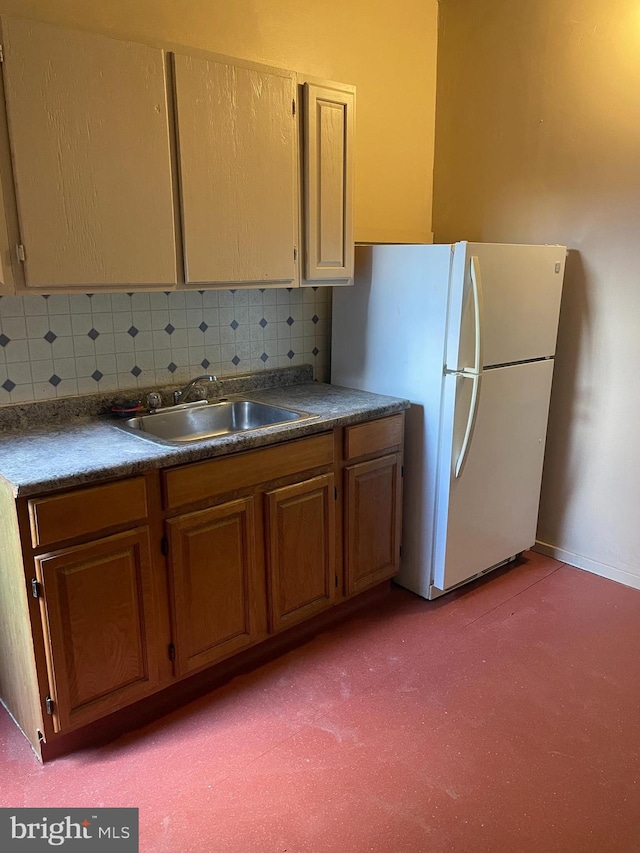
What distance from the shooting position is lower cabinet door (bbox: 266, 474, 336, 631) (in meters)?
2.27

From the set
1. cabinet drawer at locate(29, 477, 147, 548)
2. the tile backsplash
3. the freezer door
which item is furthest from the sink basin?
the freezer door

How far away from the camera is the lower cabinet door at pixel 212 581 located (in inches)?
79.4

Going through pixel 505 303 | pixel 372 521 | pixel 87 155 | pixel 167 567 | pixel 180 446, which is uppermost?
pixel 87 155

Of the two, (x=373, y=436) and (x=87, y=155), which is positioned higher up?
(x=87, y=155)

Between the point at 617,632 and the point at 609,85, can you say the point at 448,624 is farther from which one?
the point at 609,85

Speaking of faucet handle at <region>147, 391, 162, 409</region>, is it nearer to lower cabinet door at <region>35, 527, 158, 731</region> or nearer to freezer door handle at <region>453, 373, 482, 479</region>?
lower cabinet door at <region>35, 527, 158, 731</region>

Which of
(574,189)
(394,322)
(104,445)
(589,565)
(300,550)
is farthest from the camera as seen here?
(589,565)

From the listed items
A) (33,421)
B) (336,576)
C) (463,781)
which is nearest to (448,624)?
(336,576)

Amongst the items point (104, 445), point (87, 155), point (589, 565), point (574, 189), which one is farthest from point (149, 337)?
point (589, 565)

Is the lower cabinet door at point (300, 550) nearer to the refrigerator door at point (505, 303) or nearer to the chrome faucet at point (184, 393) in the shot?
the chrome faucet at point (184, 393)

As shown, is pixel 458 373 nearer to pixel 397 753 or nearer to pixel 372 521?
pixel 372 521

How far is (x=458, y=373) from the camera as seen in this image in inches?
98.1

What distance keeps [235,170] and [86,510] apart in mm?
1244

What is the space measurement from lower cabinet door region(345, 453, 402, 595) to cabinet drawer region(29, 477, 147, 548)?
0.89m
